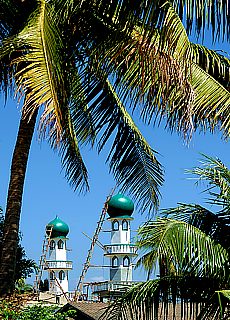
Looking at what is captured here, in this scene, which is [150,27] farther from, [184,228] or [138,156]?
[138,156]

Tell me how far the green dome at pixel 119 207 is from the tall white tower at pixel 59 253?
13.9ft

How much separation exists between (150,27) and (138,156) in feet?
16.8

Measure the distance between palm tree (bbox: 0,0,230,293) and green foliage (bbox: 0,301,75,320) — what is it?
0.43 m

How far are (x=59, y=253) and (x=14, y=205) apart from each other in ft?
81.7

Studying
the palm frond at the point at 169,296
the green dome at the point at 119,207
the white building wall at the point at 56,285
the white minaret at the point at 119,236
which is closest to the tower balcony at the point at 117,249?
the white minaret at the point at 119,236

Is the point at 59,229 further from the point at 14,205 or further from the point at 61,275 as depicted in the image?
the point at 14,205

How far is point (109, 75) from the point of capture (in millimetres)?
11578

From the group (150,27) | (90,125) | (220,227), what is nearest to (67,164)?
(90,125)

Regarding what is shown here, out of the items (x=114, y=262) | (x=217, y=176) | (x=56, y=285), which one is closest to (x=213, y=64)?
(x=217, y=176)

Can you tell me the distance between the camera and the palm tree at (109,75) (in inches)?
362

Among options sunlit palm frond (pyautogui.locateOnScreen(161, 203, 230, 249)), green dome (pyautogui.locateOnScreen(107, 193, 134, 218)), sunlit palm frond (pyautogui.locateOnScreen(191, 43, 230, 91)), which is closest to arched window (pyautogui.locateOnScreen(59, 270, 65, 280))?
green dome (pyautogui.locateOnScreen(107, 193, 134, 218))

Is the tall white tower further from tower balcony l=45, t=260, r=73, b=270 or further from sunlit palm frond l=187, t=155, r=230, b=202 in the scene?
sunlit palm frond l=187, t=155, r=230, b=202

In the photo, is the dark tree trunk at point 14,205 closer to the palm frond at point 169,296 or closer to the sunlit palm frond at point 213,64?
the palm frond at point 169,296

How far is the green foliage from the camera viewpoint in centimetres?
1062
